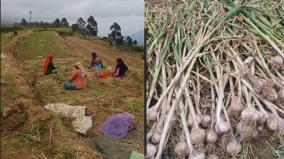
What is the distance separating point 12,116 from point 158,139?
2.25 ft

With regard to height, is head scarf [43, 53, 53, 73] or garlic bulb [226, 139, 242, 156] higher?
head scarf [43, 53, 53, 73]

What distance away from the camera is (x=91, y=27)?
3.27m

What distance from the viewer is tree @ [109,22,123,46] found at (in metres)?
3.25

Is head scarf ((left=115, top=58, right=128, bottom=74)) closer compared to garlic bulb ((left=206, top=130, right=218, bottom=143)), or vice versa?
garlic bulb ((left=206, top=130, right=218, bottom=143))

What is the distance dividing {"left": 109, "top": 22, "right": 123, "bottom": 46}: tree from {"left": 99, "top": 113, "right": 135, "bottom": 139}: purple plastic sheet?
1.15ft

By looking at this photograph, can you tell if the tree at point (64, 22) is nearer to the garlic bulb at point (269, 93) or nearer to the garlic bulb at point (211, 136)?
the garlic bulb at point (211, 136)

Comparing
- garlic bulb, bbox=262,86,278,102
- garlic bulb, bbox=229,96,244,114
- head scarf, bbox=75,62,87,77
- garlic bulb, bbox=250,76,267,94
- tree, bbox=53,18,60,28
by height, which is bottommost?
garlic bulb, bbox=229,96,244,114

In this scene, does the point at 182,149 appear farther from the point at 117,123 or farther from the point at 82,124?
the point at 82,124

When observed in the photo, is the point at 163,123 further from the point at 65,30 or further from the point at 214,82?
the point at 65,30

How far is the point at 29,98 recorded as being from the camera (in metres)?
3.18

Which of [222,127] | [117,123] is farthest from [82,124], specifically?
[222,127]

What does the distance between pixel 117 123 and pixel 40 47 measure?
0.52 m

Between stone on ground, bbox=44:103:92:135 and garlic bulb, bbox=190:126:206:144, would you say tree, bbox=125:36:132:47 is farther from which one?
garlic bulb, bbox=190:126:206:144

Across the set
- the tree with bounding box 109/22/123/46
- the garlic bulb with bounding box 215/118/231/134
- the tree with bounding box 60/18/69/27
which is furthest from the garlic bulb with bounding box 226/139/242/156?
the tree with bounding box 60/18/69/27
